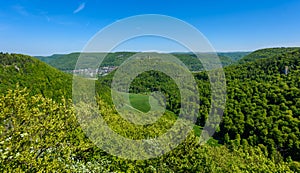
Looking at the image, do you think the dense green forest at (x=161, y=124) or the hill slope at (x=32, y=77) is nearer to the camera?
the dense green forest at (x=161, y=124)

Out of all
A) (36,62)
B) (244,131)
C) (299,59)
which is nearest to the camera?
(244,131)

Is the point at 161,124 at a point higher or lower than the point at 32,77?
higher

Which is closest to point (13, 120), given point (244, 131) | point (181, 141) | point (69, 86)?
point (181, 141)

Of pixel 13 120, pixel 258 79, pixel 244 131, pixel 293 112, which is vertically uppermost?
pixel 13 120

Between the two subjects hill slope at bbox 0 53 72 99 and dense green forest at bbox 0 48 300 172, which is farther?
hill slope at bbox 0 53 72 99

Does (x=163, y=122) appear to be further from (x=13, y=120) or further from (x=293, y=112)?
(x=293, y=112)

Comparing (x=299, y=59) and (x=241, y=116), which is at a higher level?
(x=299, y=59)

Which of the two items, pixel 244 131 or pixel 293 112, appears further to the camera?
pixel 244 131

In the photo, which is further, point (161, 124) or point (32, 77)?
point (32, 77)
